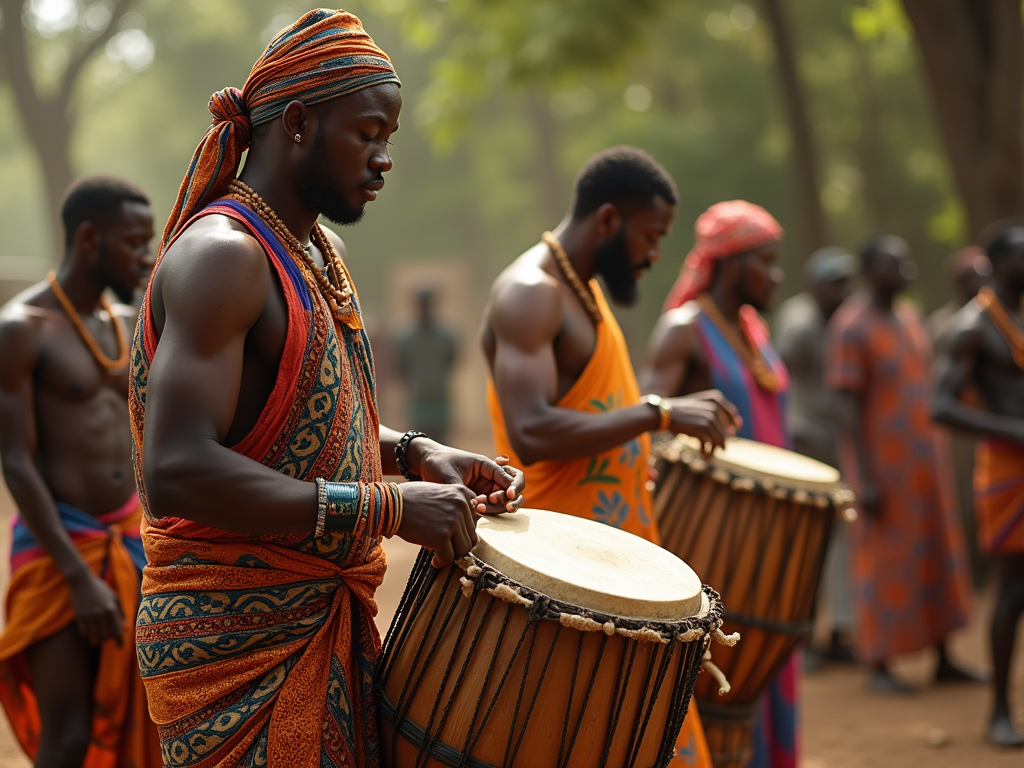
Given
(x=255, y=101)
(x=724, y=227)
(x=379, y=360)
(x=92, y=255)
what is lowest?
(x=379, y=360)

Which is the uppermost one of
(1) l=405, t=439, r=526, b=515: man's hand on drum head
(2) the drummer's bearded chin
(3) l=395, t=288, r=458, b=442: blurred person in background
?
(2) the drummer's bearded chin

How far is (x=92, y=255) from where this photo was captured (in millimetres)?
4195

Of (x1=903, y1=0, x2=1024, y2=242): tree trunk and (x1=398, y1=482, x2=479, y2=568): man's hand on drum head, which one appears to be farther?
(x1=903, y1=0, x2=1024, y2=242): tree trunk

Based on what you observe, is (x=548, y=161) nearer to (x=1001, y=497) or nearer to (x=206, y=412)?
(x=1001, y=497)

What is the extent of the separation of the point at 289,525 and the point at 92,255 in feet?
7.59

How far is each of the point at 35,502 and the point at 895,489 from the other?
17.4 feet

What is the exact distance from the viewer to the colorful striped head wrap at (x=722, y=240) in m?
5.43

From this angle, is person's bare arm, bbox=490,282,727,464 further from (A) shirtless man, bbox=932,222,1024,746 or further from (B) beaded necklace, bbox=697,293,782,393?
(A) shirtless man, bbox=932,222,1024,746

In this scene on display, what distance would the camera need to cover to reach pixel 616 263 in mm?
4078

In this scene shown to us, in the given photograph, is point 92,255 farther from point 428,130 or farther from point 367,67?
point 428,130

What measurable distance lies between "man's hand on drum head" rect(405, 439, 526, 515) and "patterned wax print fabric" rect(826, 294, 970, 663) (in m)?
5.07

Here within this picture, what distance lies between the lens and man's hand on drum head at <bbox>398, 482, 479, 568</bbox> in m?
2.36

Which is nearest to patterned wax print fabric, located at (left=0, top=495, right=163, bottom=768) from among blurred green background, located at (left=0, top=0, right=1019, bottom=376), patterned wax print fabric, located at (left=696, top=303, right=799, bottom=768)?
patterned wax print fabric, located at (left=696, top=303, right=799, bottom=768)

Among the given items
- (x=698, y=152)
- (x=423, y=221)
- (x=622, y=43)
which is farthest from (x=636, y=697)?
(x=423, y=221)
